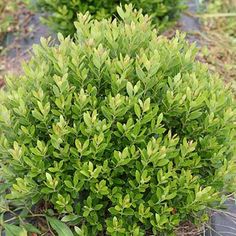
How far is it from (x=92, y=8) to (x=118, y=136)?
6.28 ft

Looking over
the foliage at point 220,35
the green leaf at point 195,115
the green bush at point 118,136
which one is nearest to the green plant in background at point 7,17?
the foliage at point 220,35

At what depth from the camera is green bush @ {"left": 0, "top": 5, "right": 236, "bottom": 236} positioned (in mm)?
2084

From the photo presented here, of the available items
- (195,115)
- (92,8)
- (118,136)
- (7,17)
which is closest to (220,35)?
(92,8)

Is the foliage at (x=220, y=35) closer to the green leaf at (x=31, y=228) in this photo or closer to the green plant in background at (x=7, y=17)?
the green plant in background at (x=7, y=17)

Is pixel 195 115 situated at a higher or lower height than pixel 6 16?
higher

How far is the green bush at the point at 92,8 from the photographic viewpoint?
3801 mm

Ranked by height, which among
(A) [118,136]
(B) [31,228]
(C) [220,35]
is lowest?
(B) [31,228]

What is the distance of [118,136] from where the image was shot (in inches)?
83.6

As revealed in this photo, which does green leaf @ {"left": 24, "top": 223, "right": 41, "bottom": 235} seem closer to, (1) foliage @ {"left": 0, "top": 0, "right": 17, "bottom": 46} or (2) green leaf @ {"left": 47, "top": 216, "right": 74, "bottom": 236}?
(2) green leaf @ {"left": 47, "top": 216, "right": 74, "bottom": 236}

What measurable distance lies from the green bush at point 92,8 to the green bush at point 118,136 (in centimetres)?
153

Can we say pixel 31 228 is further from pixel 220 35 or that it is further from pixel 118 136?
pixel 220 35

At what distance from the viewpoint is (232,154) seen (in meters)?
2.32

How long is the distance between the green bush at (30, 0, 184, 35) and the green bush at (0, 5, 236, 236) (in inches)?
60.4

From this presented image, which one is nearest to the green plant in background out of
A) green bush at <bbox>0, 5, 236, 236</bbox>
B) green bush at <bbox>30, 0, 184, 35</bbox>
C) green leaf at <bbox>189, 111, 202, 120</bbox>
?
green bush at <bbox>30, 0, 184, 35</bbox>
